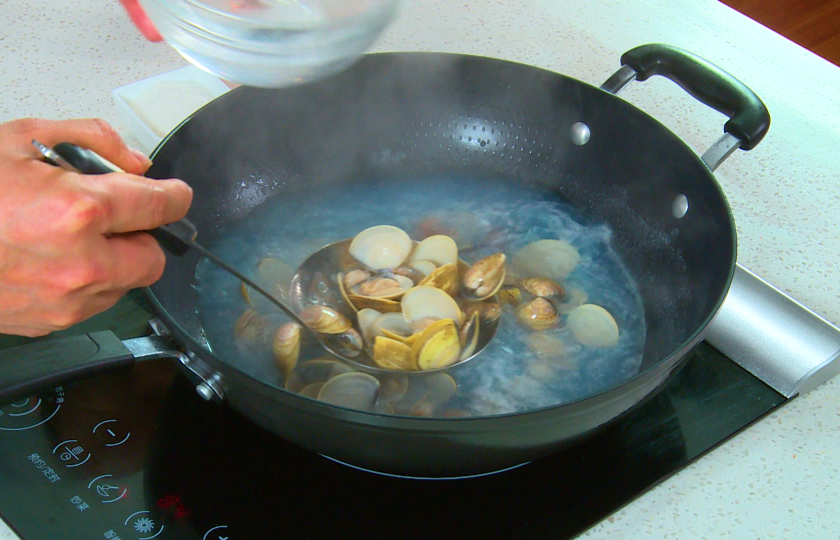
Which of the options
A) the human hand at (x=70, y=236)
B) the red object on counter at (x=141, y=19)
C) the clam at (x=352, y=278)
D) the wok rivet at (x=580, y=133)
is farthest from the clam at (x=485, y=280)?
the red object on counter at (x=141, y=19)

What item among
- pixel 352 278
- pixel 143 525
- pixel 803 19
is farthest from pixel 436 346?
pixel 803 19

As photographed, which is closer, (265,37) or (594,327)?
(265,37)

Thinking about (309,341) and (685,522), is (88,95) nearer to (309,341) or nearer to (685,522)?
(309,341)

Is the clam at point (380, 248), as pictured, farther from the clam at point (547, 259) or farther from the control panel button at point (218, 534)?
the control panel button at point (218, 534)

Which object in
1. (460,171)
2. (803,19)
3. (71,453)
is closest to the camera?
(71,453)

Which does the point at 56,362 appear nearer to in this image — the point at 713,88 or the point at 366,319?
the point at 366,319

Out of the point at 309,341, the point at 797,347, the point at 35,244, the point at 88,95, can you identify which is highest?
the point at 797,347

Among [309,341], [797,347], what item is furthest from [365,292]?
[797,347]

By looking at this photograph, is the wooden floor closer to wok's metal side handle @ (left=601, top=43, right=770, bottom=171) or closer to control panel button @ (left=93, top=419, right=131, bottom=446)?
wok's metal side handle @ (left=601, top=43, right=770, bottom=171)
